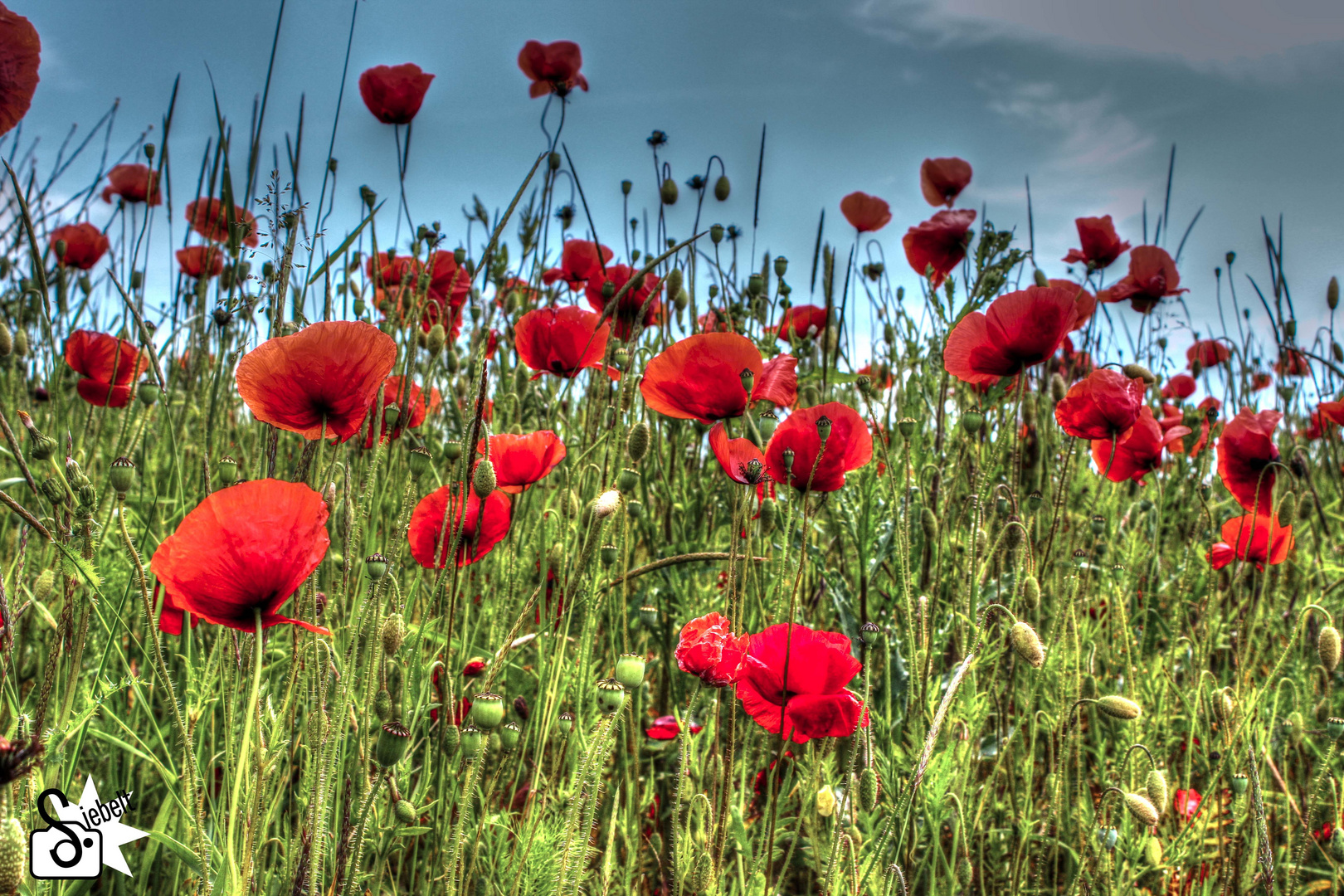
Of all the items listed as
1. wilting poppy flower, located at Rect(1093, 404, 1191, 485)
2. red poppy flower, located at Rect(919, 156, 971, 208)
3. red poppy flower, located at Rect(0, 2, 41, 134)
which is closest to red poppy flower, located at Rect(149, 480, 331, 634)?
red poppy flower, located at Rect(0, 2, 41, 134)

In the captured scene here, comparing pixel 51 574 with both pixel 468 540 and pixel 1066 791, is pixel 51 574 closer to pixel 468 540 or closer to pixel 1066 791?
pixel 468 540

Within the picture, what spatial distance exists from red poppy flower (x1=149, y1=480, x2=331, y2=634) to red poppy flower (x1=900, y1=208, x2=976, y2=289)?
1.73 meters

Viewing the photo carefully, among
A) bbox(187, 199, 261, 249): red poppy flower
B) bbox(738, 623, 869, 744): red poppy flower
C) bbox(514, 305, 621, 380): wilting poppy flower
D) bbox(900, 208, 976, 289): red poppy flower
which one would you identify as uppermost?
bbox(900, 208, 976, 289): red poppy flower

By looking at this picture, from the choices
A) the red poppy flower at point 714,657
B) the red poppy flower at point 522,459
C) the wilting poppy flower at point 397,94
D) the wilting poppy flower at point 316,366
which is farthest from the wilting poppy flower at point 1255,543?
the wilting poppy flower at point 397,94

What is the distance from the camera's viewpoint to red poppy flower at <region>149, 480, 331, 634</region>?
747mm

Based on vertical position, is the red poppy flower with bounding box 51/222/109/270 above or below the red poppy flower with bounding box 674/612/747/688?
above

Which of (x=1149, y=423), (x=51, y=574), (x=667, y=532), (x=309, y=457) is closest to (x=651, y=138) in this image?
(x=667, y=532)

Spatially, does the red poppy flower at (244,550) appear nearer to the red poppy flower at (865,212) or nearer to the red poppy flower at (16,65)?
the red poppy flower at (16,65)

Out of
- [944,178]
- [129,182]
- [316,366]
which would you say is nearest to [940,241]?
[944,178]

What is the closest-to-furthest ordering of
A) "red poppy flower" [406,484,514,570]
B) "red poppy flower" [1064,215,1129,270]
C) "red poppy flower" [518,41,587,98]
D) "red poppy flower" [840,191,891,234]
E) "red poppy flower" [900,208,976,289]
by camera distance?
"red poppy flower" [406,484,514,570] → "red poppy flower" [900,208,976,289] → "red poppy flower" [518,41,587,98] → "red poppy flower" [1064,215,1129,270] → "red poppy flower" [840,191,891,234]

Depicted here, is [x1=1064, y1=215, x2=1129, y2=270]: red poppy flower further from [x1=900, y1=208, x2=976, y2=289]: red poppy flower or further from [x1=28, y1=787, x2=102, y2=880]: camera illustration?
[x1=28, y1=787, x2=102, y2=880]: camera illustration

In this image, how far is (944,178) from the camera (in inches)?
104

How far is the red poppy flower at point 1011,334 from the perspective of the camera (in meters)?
1.45

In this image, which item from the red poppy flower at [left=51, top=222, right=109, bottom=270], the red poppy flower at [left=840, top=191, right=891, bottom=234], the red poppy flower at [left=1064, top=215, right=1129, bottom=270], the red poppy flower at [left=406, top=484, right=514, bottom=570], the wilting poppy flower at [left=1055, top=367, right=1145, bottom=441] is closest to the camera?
the red poppy flower at [left=406, top=484, right=514, bottom=570]
